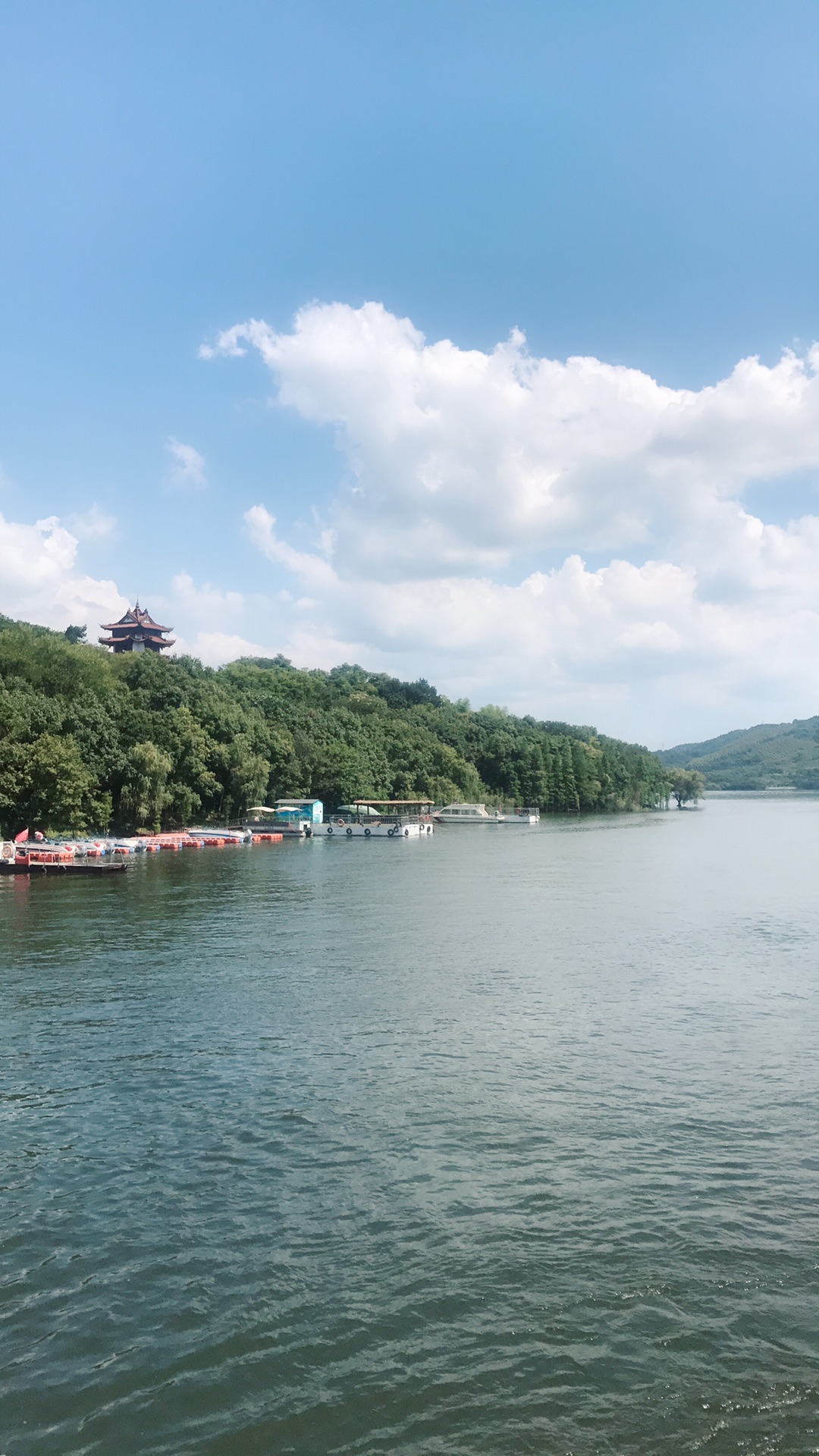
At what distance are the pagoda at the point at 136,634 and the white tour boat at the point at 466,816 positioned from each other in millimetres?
52056

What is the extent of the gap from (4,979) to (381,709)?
154586 mm

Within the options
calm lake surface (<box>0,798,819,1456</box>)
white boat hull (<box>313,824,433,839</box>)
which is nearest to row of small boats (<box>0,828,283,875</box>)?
white boat hull (<box>313,824,433,839</box>)

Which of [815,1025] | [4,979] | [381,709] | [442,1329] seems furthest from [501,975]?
[381,709]

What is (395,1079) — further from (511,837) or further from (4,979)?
(511,837)

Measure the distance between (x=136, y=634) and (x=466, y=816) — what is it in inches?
2324

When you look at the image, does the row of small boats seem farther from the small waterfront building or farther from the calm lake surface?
the calm lake surface

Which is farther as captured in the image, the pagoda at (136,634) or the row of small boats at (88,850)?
the pagoda at (136,634)

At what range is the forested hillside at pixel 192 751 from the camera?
67.8m

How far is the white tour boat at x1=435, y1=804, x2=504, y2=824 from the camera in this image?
13612cm

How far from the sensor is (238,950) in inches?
1287

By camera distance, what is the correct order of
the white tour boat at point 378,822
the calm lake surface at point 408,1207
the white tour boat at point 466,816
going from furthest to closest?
1. the white tour boat at point 466,816
2. the white tour boat at point 378,822
3. the calm lake surface at point 408,1207

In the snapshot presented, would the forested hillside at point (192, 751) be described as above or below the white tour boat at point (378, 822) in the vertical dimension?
above

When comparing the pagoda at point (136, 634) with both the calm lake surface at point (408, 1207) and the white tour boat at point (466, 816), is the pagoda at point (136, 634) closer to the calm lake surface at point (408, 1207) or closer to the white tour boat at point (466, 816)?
the white tour boat at point (466, 816)

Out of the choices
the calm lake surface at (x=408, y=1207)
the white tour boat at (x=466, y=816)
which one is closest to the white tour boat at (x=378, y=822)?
the white tour boat at (x=466, y=816)
